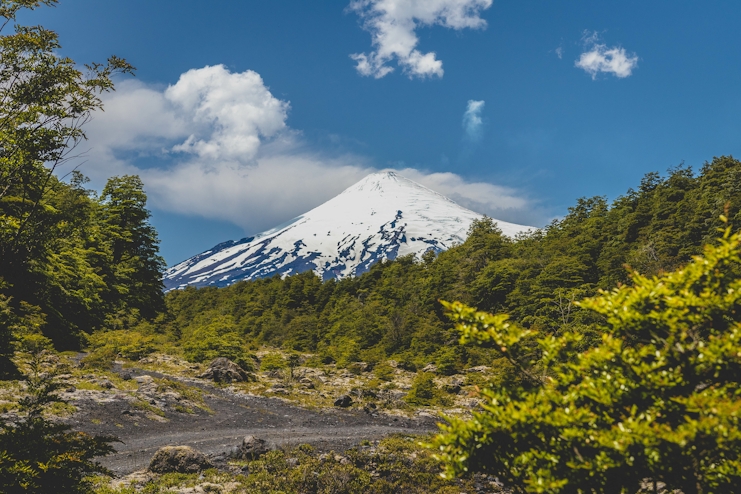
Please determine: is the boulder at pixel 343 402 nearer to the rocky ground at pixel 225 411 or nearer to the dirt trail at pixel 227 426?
the rocky ground at pixel 225 411

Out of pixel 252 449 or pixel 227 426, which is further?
pixel 227 426

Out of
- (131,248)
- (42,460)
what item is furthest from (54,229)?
(131,248)

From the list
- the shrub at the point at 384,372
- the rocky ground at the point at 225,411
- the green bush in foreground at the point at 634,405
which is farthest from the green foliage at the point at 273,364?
the green bush in foreground at the point at 634,405

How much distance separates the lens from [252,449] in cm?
1344

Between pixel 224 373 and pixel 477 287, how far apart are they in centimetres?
2800

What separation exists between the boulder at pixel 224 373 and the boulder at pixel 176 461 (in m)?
18.1

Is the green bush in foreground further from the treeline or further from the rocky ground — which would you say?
the treeline

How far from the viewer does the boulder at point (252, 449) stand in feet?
43.5

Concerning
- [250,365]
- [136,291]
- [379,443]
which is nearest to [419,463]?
[379,443]

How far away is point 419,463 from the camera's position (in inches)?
529

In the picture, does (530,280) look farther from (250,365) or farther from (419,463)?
(419,463)

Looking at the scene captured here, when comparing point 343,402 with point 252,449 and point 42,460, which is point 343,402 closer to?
point 252,449

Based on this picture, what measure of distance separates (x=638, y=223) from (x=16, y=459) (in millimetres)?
54330

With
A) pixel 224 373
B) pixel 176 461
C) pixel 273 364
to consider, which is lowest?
pixel 273 364
